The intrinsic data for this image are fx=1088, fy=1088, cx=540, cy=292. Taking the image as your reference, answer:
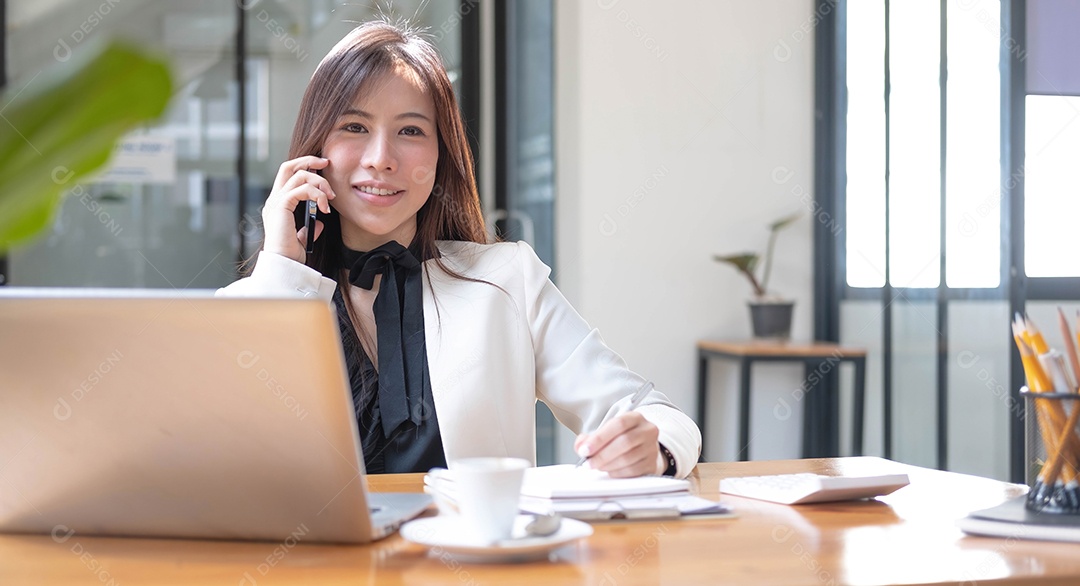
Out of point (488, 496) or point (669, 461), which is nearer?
point (488, 496)

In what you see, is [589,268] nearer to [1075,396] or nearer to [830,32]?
[830,32]

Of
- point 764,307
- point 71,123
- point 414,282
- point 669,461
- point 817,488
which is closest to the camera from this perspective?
point 71,123

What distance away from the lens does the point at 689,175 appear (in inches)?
156

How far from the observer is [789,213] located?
4.04 metres

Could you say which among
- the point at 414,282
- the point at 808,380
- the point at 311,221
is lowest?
the point at 808,380

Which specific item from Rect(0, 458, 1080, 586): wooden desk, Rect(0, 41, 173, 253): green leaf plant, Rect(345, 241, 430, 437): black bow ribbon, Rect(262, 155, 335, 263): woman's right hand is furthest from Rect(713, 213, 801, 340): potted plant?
Rect(0, 41, 173, 253): green leaf plant

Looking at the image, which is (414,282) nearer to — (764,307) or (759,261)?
(764,307)

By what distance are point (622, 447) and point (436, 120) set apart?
852 millimetres

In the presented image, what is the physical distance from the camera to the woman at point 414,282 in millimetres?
1744

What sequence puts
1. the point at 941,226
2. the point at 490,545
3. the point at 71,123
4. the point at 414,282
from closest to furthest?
the point at 71,123 → the point at 490,545 → the point at 414,282 → the point at 941,226

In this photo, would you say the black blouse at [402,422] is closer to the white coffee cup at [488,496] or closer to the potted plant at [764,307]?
the white coffee cup at [488,496]

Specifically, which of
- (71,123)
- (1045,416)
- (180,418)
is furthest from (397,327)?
(71,123)

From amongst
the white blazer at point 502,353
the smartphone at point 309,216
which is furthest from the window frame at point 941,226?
the smartphone at point 309,216

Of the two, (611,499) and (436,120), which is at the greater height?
(436,120)
